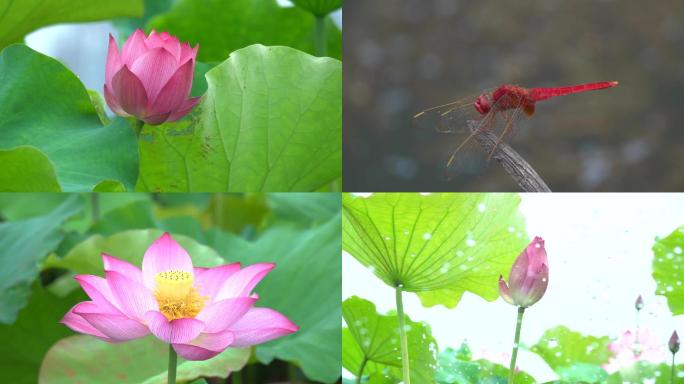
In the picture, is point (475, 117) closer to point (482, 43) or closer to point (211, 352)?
point (211, 352)

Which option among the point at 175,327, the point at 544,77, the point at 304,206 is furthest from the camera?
the point at 544,77

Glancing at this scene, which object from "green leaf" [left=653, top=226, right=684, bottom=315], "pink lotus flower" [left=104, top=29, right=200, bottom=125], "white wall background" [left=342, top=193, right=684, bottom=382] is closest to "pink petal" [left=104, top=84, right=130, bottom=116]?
"pink lotus flower" [left=104, top=29, right=200, bottom=125]

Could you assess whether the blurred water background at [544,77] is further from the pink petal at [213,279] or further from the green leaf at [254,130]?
the pink petal at [213,279]

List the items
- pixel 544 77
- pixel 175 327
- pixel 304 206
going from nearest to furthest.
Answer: pixel 175 327 < pixel 304 206 < pixel 544 77

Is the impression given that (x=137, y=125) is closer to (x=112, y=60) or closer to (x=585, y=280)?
(x=112, y=60)

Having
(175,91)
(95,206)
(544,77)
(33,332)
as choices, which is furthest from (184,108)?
(544,77)

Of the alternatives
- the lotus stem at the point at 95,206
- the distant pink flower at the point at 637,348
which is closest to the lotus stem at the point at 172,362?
the distant pink flower at the point at 637,348

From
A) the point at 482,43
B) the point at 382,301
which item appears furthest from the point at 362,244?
the point at 482,43
